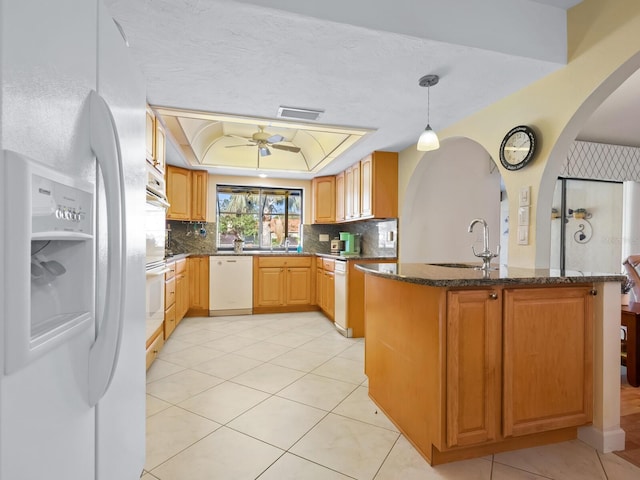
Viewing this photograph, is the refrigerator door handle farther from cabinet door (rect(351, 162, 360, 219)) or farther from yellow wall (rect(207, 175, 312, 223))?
yellow wall (rect(207, 175, 312, 223))

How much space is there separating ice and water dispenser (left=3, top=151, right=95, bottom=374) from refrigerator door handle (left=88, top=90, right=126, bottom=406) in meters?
0.03

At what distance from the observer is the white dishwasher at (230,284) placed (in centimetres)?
491

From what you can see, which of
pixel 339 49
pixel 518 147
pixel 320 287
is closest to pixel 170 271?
pixel 320 287

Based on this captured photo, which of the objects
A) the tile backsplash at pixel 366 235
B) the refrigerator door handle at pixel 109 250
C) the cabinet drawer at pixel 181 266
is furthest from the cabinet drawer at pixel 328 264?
the refrigerator door handle at pixel 109 250

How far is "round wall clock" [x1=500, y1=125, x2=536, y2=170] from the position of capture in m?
2.28

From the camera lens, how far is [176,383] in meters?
2.59

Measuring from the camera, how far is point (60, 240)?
584 millimetres

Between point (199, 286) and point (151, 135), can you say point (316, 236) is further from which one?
point (151, 135)

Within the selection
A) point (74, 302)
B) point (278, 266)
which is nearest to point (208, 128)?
point (278, 266)

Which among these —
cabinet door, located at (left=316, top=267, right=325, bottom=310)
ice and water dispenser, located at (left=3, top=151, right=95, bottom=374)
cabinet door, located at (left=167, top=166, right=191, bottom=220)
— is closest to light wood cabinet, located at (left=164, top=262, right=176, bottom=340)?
cabinet door, located at (left=167, top=166, right=191, bottom=220)

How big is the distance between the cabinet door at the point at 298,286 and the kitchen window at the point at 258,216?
90 centimetres

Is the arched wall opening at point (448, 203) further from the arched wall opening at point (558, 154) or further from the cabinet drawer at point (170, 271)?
the cabinet drawer at point (170, 271)

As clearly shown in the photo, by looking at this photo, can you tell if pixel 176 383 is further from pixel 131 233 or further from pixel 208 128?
pixel 208 128

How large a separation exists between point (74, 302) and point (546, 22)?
9.07 ft
